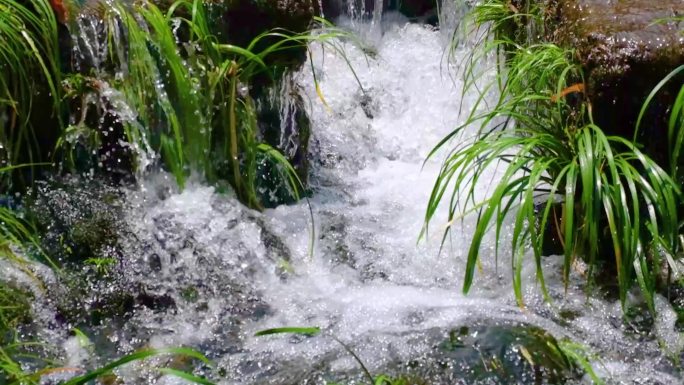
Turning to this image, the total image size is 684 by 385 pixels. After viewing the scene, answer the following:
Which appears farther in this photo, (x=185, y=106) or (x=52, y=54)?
(x=185, y=106)

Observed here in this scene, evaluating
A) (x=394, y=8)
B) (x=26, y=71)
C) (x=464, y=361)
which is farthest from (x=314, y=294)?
(x=394, y=8)

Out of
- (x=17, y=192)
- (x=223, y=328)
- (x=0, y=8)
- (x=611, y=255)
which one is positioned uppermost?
(x=0, y=8)

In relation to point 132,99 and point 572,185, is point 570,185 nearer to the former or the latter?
point 572,185

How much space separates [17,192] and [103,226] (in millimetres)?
397

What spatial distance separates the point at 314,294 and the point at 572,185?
1227 mm

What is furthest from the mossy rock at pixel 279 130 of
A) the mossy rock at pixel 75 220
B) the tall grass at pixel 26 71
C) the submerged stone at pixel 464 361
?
the submerged stone at pixel 464 361

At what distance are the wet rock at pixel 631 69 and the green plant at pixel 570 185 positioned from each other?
7cm

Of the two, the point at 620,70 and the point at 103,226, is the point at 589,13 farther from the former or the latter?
the point at 103,226

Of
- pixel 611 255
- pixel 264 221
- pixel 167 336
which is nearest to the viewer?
pixel 167 336

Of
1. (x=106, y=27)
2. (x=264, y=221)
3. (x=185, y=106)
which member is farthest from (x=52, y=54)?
(x=264, y=221)

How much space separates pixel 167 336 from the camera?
282cm

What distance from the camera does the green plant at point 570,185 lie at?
257 cm

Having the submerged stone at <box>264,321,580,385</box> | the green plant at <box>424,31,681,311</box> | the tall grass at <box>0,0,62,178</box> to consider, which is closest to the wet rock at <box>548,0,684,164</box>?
the green plant at <box>424,31,681,311</box>

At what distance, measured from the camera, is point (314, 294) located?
10.5 ft
